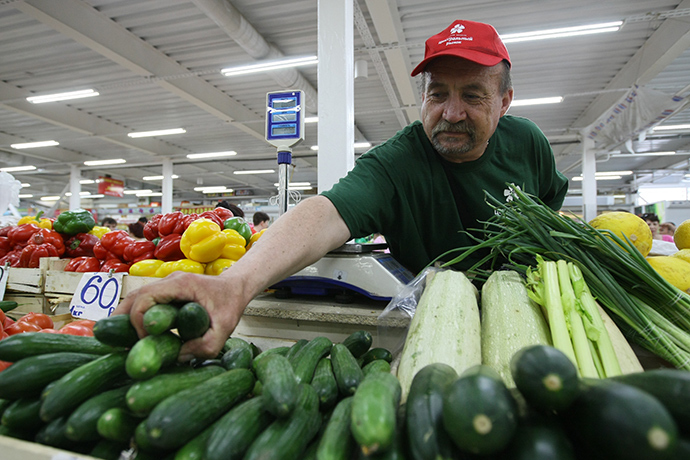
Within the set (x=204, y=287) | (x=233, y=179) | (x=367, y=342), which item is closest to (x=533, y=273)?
(x=367, y=342)

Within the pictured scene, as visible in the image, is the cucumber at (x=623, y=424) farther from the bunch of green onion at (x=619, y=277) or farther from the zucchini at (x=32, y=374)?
the zucchini at (x=32, y=374)

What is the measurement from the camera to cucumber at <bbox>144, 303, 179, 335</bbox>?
2.33 feet

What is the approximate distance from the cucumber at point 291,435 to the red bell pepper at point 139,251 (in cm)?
227

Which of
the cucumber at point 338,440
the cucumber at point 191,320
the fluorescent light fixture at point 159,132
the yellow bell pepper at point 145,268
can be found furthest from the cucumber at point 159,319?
the fluorescent light fixture at point 159,132

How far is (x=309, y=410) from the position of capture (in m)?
0.68

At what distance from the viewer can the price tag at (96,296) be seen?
2.04 metres

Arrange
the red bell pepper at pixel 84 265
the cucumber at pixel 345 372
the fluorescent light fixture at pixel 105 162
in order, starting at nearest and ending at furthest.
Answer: the cucumber at pixel 345 372 < the red bell pepper at pixel 84 265 < the fluorescent light fixture at pixel 105 162

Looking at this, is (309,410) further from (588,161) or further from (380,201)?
(588,161)

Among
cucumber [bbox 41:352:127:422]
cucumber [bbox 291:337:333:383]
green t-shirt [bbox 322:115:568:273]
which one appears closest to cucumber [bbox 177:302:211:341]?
cucumber [bbox 41:352:127:422]

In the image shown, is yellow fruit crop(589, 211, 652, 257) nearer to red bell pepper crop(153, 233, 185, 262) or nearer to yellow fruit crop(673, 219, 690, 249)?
yellow fruit crop(673, 219, 690, 249)

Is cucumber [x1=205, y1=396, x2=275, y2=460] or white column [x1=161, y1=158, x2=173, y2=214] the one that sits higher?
white column [x1=161, y1=158, x2=173, y2=214]

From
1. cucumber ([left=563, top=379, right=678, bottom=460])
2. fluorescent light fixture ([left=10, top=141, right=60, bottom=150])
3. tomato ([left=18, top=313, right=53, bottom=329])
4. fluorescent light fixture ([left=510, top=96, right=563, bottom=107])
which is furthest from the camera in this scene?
fluorescent light fixture ([left=10, top=141, right=60, bottom=150])

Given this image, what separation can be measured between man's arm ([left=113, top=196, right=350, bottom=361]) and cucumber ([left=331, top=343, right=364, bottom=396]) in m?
0.26

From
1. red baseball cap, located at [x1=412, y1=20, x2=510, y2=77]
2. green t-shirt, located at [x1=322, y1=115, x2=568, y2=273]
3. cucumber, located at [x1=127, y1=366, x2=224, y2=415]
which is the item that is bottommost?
cucumber, located at [x1=127, y1=366, x2=224, y2=415]
